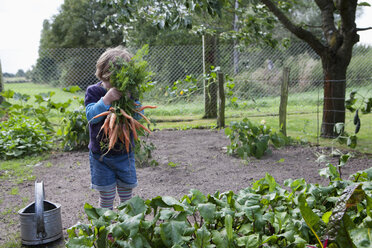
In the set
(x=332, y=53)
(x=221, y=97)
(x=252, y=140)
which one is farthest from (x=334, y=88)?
(x=221, y=97)

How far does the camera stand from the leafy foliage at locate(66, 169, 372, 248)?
1.35m

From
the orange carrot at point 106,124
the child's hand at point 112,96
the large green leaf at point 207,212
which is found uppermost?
the child's hand at point 112,96

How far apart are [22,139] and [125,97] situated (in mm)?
3913

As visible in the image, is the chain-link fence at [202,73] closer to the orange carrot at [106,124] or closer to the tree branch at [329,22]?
the tree branch at [329,22]

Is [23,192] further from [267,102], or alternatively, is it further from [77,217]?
[267,102]

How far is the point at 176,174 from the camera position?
4.12 metres

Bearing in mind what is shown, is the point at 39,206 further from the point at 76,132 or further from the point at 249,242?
the point at 76,132

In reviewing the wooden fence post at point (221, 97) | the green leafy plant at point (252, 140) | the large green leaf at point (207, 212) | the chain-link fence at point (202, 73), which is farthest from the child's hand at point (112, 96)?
the chain-link fence at point (202, 73)

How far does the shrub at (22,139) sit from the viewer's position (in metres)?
5.41

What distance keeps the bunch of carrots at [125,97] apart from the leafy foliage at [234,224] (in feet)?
3.11

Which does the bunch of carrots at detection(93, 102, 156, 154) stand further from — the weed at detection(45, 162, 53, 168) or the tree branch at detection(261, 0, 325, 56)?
the tree branch at detection(261, 0, 325, 56)

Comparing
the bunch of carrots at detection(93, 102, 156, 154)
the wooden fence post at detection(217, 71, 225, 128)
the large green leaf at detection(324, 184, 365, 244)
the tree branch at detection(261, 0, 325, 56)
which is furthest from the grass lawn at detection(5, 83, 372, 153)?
the large green leaf at detection(324, 184, 365, 244)

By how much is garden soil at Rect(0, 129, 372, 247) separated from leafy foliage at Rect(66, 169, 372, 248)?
1.29 m

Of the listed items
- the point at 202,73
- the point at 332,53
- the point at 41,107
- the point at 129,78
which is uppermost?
the point at 332,53
